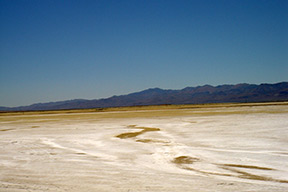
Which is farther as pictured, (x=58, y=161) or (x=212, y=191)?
(x=58, y=161)

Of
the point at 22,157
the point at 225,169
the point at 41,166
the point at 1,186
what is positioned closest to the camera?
the point at 1,186

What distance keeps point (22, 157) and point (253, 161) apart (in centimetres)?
740

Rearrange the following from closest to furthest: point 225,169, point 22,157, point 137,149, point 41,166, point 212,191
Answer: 1. point 212,191
2. point 225,169
3. point 41,166
4. point 22,157
5. point 137,149

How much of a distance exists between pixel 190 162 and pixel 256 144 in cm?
439

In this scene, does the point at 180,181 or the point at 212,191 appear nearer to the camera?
the point at 212,191

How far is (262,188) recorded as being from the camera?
6434 mm

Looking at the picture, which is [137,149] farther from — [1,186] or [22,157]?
[1,186]

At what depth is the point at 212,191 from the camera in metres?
6.18

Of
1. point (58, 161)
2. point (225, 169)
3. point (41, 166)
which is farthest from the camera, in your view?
point (58, 161)

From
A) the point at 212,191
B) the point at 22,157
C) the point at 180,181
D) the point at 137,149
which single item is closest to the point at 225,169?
the point at 180,181

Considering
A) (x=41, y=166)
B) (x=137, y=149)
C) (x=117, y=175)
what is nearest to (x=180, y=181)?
(x=117, y=175)

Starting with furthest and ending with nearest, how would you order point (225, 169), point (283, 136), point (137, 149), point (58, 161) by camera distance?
point (283, 136), point (137, 149), point (58, 161), point (225, 169)

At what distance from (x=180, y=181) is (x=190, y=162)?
2735 mm

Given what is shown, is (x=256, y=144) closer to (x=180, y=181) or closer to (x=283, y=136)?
(x=283, y=136)
